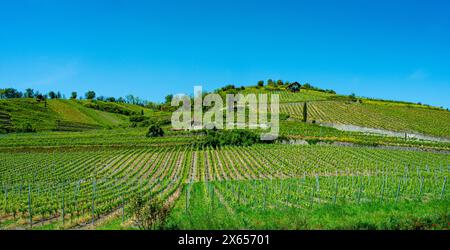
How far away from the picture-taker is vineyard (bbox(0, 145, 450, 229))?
17938mm

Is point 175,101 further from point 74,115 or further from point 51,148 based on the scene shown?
point 51,148

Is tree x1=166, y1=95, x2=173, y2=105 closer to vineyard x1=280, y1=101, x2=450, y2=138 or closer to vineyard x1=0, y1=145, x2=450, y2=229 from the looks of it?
vineyard x1=280, y1=101, x2=450, y2=138

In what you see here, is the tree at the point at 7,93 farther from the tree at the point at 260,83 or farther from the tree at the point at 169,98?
the tree at the point at 260,83

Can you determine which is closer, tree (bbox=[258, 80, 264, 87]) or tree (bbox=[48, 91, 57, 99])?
tree (bbox=[258, 80, 264, 87])

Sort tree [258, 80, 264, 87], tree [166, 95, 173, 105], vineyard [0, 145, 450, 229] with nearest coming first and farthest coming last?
vineyard [0, 145, 450, 229]
tree [258, 80, 264, 87]
tree [166, 95, 173, 105]

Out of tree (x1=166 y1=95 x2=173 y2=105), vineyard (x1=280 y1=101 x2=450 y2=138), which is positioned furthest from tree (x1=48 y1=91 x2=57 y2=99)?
vineyard (x1=280 y1=101 x2=450 y2=138)

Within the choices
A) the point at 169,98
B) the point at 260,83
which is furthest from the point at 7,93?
Result: the point at 260,83

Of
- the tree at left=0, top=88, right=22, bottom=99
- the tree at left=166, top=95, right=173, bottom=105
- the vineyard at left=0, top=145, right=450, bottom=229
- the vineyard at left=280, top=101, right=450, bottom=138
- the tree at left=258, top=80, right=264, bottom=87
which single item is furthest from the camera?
the tree at left=0, top=88, right=22, bottom=99

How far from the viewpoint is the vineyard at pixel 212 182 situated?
17.9 meters

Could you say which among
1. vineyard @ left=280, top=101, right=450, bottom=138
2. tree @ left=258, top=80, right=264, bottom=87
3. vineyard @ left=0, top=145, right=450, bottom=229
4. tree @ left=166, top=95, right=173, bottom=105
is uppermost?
tree @ left=258, top=80, right=264, bottom=87

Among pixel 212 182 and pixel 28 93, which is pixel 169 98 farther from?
pixel 212 182

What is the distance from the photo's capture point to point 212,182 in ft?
110

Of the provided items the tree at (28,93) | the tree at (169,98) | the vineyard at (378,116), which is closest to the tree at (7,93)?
the tree at (28,93)
